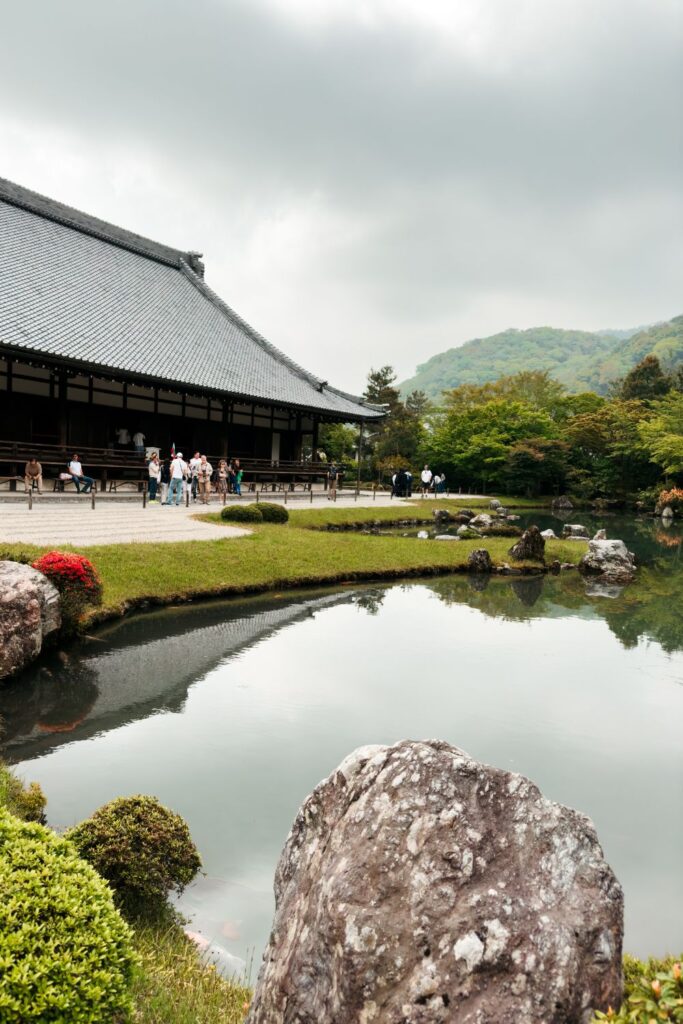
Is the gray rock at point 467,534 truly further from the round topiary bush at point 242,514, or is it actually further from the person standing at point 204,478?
the person standing at point 204,478

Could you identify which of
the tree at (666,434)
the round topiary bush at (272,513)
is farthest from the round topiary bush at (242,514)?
the tree at (666,434)

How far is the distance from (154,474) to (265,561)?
11001mm

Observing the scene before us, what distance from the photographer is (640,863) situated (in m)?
5.70

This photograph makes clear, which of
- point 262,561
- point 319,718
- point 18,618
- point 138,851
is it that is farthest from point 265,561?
point 138,851

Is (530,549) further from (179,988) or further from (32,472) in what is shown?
(179,988)

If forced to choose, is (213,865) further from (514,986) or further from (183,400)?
(183,400)

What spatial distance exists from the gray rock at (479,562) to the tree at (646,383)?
177ft

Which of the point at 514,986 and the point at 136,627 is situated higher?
the point at 514,986

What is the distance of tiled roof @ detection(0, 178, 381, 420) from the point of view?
25.4 meters

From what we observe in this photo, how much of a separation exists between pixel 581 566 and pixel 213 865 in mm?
18491

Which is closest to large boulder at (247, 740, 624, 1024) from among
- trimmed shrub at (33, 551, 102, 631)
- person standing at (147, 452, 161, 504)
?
trimmed shrub at (33, 551, 102, 631)

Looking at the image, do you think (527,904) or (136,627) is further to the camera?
(136,627)

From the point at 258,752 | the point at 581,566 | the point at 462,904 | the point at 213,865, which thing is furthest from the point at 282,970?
the point at 581,566

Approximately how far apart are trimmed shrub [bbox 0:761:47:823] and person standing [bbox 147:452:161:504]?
20.9 meters
